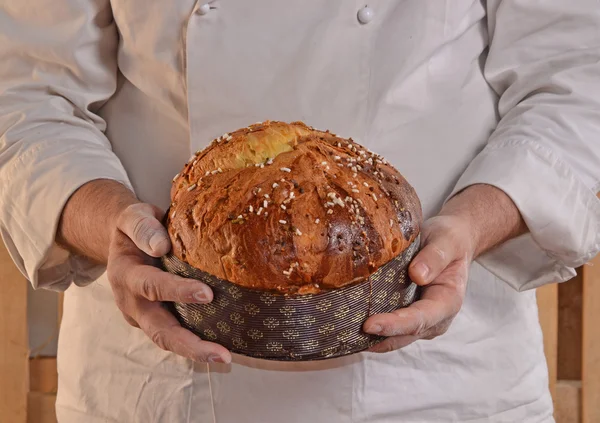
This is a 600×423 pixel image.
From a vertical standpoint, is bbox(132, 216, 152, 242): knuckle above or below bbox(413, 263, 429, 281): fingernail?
above

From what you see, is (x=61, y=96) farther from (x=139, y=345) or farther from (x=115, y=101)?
(x=139, y=345)

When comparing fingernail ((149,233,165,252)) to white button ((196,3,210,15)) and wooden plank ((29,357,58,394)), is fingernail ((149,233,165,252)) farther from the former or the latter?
wooden plank ((29,357,58,394))

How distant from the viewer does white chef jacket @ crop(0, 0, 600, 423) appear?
1.28 m

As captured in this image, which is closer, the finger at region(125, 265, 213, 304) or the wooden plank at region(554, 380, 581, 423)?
the finger at region(125, 265, 213, 304)

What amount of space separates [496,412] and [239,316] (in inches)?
23.4

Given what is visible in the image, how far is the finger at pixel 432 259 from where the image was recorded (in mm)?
1035

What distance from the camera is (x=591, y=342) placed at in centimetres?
193

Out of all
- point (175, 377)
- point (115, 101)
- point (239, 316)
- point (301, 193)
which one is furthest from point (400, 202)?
point (115, 101)

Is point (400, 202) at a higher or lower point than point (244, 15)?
lower

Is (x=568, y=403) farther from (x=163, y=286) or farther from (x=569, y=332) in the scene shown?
(x=163, y=286)

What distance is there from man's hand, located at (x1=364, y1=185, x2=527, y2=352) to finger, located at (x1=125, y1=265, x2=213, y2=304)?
7.9 inches

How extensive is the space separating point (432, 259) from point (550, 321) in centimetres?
101

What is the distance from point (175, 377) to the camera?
1341 mm

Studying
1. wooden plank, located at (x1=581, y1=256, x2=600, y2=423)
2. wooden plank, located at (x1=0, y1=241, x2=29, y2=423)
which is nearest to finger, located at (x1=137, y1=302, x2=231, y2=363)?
wooden plank, located at (x1=0, y1=241, x2=29, y2=423)
